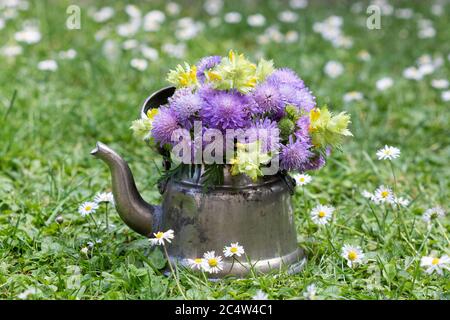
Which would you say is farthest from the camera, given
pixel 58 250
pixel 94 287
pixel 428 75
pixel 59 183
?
pixel 428 75

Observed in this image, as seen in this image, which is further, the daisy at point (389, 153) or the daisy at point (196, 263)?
the daisy at point (389, 153)

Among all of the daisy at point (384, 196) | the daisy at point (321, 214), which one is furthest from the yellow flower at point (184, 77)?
the daisy at point (384, 196)

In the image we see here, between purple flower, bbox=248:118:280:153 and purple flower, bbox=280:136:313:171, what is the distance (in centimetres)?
4

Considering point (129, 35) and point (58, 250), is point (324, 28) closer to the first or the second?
point (129, 35)

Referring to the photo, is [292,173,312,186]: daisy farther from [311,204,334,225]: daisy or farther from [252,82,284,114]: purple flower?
[252,82,284,114]: purple flower

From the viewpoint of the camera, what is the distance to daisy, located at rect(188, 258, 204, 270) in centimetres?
221

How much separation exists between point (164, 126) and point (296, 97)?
0.38m

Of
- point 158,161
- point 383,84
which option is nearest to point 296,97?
point 158,161

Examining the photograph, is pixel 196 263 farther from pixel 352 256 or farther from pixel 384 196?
pixel 384 196

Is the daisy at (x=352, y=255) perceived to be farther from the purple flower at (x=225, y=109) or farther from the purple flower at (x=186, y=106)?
the purple flower at (x=186, y=106)

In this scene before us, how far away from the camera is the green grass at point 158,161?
7.49ft
